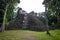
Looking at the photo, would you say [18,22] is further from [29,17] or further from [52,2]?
[52,2]

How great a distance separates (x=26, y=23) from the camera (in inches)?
1243

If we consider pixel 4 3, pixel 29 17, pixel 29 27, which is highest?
pixel 4 3

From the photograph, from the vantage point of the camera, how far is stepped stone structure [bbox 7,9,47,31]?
28.3 m

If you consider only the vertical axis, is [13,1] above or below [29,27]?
above

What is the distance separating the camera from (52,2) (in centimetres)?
1534

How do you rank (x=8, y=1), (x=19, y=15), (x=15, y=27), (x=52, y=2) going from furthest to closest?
(x=19, y=15) < (x=15, y=27) < (x=8, y=1) < (x=52, y=2)

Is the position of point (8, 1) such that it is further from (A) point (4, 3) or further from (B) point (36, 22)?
(B) point (36, 22)

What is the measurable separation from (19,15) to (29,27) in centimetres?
567

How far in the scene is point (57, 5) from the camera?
1439 centimetres

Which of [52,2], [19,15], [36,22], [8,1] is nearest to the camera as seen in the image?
[52,2]

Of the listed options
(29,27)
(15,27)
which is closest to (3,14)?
(15,27)

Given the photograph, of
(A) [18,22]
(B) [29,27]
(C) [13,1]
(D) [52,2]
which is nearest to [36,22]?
(B) [29,27]

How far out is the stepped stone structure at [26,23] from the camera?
28281mm

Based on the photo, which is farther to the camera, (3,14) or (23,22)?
(23,22)
